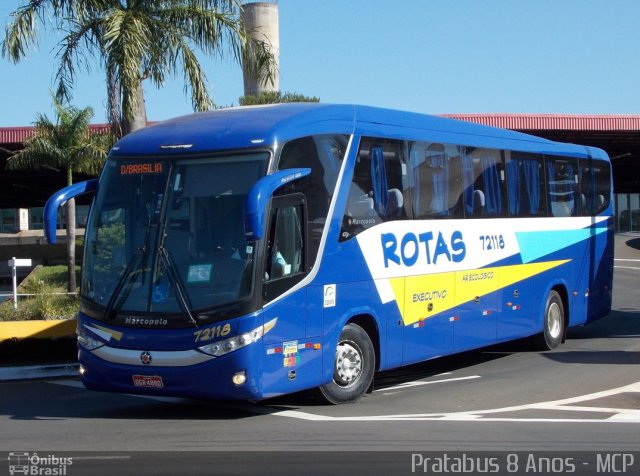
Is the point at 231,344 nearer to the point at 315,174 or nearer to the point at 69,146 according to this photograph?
the point at 315,174

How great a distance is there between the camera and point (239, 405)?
→ 11.7 meters

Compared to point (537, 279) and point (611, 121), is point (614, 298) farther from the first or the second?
point (611, 121)

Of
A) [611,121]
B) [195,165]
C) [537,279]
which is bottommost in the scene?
[537,279]

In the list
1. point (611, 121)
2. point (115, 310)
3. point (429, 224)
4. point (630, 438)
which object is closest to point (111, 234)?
point (115, 310)

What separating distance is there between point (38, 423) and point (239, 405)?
2.44 metres

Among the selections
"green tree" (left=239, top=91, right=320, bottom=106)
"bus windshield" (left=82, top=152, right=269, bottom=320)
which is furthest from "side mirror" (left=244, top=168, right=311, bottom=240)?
"green tree" (left=239, top=91, right=320, bottom=106)

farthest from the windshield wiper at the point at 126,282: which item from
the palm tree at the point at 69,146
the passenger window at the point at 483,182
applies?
the palm tree at the point at 69,146

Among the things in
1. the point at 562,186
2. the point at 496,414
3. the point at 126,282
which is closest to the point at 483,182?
the point at 562,186

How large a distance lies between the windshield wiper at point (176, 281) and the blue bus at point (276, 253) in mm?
14

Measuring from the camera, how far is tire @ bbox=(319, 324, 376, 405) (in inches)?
451

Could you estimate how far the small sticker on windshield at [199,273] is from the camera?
10.1 meters

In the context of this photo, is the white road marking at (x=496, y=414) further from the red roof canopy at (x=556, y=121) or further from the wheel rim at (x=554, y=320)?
the red roof canopy at (x=556, y=121)

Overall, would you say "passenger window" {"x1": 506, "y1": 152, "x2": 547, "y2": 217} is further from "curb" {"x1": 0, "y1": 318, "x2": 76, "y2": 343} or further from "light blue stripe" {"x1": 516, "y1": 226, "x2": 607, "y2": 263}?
"curb" {"x1": 0, "y1": 318, "x2": 76, "y2": 343}

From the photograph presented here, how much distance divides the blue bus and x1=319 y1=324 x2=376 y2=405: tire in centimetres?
2
